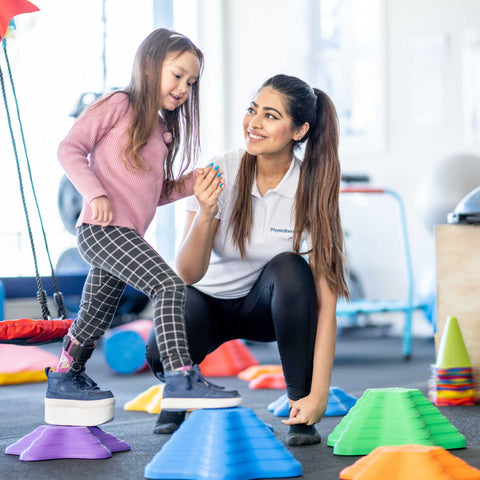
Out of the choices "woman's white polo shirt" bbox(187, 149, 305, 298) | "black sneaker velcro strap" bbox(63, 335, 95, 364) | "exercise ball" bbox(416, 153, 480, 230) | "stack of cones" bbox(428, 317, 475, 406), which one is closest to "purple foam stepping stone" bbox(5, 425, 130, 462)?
"black sneaker velcro strap" bbox(63, 335, 95, 364)

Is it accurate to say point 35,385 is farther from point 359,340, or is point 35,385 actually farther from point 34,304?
point 359,340

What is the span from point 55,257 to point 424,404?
3.50 meters

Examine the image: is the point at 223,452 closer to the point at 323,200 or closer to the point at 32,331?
the point at 32,331

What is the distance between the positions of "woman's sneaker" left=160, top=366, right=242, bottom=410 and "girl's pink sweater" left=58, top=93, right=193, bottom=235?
40 cm

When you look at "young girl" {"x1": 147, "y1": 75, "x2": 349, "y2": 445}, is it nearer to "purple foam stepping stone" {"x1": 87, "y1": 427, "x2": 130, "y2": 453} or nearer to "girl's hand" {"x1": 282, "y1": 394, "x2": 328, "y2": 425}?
"girl's hand" {"x1": 282, "y1": 394, "x2": 328, "y2": 425}

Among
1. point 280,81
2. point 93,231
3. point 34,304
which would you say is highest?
point 280,81

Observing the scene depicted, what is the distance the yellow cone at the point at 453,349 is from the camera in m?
2.53

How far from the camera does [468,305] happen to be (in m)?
2.61

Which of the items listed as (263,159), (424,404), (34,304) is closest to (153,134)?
(263,159)

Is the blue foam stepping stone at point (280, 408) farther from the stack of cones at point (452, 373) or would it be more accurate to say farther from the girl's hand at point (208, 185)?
the girl's hand at point (208, 185)

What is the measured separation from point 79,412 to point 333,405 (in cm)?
91

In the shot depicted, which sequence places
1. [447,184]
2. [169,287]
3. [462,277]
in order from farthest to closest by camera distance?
[447,184], [462,277], [169,287]

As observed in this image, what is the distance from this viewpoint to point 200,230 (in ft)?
6.48

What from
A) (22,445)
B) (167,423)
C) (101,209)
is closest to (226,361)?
(167,423)
